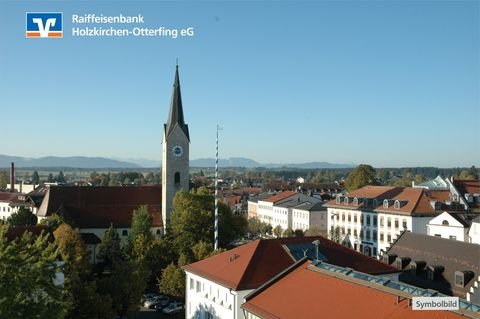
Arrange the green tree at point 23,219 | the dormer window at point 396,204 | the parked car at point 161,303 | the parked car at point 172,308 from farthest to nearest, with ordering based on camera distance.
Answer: the green tree at point 23,219, the dormer window at point 396,204, the parked car at point 161,303, the parked car at point 172,308

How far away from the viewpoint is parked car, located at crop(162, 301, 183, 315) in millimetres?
52266

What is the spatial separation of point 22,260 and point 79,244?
3477 centimetres

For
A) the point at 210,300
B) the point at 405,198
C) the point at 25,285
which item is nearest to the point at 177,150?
the point at 405,198

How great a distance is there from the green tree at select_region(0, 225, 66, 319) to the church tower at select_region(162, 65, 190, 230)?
5718 cm

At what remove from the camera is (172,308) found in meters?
52.9

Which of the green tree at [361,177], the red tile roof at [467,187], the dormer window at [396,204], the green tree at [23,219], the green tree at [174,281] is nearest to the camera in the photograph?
the green tree at [174,281]

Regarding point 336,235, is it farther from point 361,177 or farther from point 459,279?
point 459,279

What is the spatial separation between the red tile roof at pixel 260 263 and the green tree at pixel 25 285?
1048cm

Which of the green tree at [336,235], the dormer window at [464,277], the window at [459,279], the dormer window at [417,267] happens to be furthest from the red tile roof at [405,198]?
the dormer window at [464,277]

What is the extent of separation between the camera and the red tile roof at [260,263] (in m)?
32.6

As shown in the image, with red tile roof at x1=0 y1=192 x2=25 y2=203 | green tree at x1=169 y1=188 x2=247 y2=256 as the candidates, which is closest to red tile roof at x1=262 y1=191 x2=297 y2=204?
green tree at x1=169 y1=188 x2=247 y2=256

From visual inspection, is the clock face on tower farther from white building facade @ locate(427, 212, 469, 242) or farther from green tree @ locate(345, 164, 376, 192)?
green tree @ locate(345, 164, 376, 192)

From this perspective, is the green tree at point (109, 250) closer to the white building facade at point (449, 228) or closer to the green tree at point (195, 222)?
the green tree at point (195, 222)

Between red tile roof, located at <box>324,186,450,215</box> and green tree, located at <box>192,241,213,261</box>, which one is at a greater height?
red tile roof, located at <box>324,186,450,215</box>
